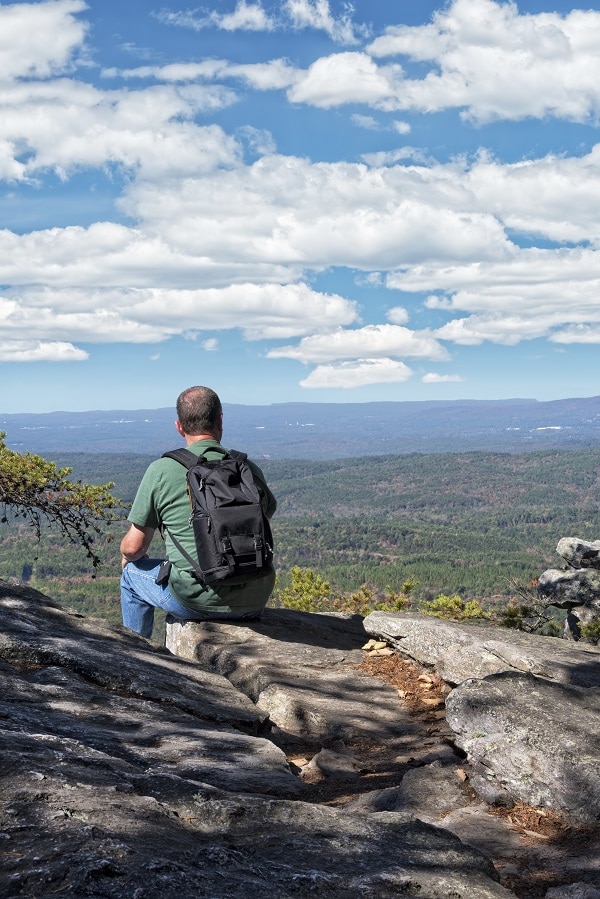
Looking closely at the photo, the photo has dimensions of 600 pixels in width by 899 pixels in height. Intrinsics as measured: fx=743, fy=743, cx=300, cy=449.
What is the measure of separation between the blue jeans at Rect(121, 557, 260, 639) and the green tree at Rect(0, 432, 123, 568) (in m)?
4.71

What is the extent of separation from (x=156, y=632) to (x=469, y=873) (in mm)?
121711

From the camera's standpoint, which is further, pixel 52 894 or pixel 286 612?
pixel 286 612

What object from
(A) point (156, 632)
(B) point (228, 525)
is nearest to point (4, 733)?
(B) point (228, 525)

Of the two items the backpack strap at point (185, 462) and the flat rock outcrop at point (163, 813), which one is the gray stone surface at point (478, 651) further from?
the backpack strap at point (185, 462)

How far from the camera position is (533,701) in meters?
6.08

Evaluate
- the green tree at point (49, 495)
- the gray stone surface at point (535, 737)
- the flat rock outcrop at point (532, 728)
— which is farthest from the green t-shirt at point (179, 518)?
the green tree at point (49, 495)

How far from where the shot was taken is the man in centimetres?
849

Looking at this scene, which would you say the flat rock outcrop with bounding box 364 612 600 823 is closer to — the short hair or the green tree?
the short hair

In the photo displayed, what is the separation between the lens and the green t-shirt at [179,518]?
848 centimetres

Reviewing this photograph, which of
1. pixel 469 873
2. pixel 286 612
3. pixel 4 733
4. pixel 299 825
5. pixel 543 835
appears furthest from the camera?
pixel 286 612

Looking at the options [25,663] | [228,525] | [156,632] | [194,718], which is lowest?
[156,632]

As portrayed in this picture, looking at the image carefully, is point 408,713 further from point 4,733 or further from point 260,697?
point 4,733

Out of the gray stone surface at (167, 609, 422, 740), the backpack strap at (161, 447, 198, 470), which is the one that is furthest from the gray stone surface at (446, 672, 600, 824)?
the backpack strap at (161, 447, 198, 470)

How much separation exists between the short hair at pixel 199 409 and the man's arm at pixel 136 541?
1.28 meters
